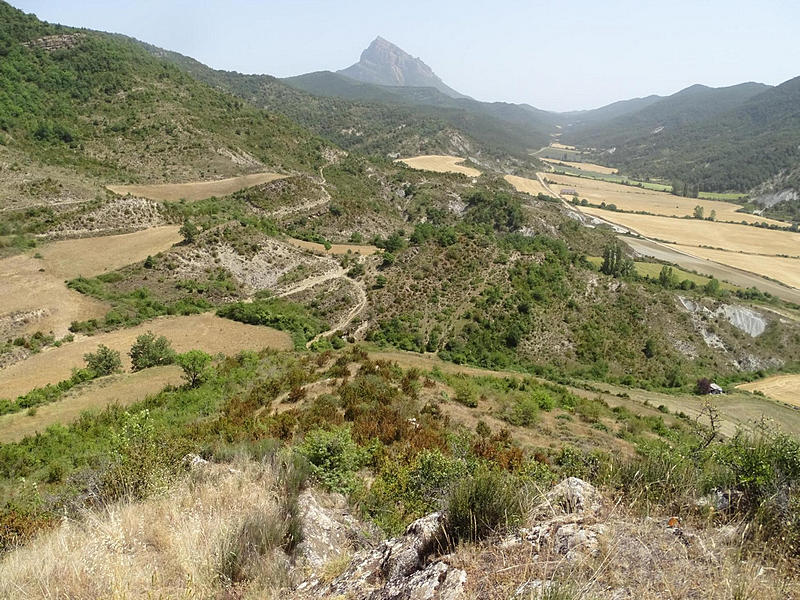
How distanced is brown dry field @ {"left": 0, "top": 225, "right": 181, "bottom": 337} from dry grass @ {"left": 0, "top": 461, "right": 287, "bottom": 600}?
84.1 ft

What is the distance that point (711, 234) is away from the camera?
103688 mm

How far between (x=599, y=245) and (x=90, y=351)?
71.1 meters

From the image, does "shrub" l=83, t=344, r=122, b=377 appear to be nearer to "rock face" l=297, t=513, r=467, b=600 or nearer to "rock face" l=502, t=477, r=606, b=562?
"rock face" l=297, t=513, r=467, b=600

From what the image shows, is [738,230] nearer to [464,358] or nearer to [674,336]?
[674,336]

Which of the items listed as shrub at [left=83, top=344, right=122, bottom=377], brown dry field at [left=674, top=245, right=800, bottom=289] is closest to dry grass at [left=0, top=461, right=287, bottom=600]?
shrub at [left=83, top=344, right=122, bottom=377]

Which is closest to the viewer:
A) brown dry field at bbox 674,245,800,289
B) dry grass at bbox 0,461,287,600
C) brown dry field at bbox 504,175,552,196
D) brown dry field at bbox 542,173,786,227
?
dry grass at bbox 0,461,287,600

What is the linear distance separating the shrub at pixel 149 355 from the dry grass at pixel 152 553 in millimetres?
17284

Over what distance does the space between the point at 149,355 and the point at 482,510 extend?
22151 mm

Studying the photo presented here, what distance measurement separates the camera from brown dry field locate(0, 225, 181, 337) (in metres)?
27.1

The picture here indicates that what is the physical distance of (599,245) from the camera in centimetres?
7269

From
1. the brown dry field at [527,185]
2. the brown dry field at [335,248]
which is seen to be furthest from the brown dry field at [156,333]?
the brown dry field at [527,185]

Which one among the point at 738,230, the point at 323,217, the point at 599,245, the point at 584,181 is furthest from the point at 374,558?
the point at 584,181

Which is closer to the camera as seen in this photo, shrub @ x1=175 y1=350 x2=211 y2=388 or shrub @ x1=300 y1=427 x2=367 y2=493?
shrub @ x1=300 y1=427 x2=367 y2=493

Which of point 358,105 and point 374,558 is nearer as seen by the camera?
point 374,558
